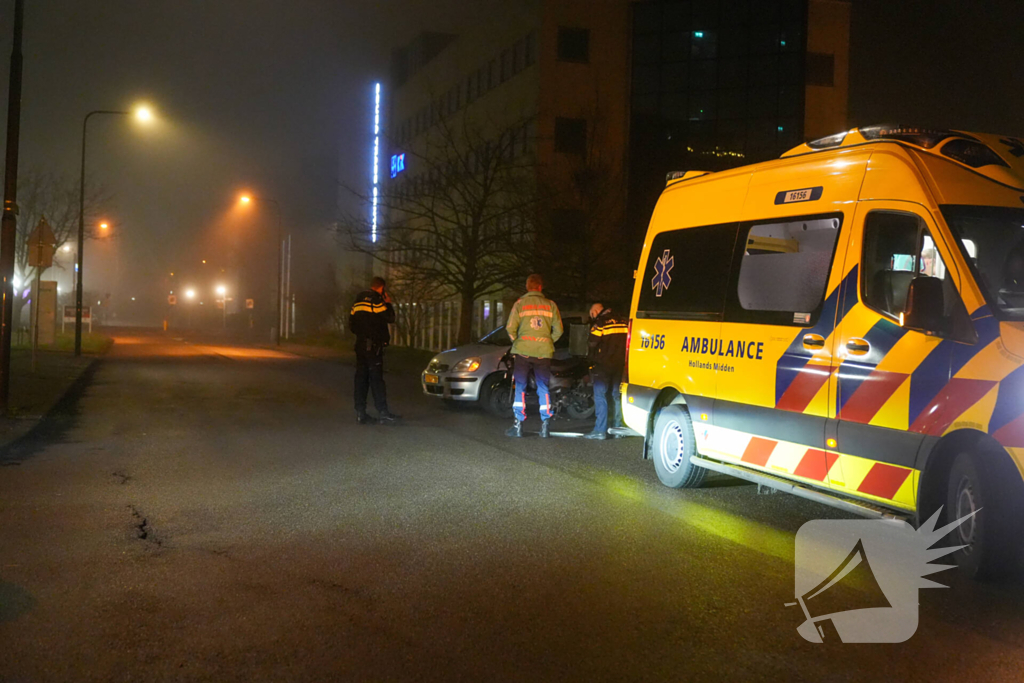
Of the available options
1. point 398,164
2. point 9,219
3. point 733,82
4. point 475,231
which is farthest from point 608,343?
point 398,164

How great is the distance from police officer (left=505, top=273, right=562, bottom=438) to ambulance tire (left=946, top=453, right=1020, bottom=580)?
6.34 m

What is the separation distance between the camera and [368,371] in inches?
518

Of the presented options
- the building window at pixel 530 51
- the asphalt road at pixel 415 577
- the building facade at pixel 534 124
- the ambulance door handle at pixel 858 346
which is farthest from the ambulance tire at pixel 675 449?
the building window at pixel 530 51

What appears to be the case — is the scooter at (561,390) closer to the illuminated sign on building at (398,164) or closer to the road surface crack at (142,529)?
the road surface crack at (142,529)

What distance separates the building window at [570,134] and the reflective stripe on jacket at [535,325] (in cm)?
2566

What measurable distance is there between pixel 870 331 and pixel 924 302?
714mm

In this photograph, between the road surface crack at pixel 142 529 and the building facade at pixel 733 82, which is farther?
the building facade at pixel 733 82

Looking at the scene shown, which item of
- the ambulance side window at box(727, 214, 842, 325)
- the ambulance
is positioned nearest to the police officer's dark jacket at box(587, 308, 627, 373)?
the ambulance

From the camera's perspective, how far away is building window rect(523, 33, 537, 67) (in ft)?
122

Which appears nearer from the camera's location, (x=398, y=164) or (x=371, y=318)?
(x=371, y=318)

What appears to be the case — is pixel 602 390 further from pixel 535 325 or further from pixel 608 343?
pixel 535 325

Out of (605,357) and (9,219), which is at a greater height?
(9,219)

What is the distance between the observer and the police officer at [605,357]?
38.5 ft

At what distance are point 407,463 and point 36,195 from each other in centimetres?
4190
